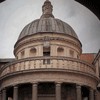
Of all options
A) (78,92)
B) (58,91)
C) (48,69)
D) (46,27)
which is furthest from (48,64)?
(46,27)

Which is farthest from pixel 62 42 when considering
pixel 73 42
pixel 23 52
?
pixel 23 52

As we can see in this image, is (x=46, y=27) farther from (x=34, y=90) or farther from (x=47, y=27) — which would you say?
(x=34, y=90)

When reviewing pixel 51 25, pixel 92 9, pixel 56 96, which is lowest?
pixel 92 9

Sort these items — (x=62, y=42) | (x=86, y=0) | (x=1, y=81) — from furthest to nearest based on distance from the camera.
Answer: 1. (x=62, y=42)
2. (x=1, y=81)
3. (x=86, y=0)

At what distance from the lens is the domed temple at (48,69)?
108 feet

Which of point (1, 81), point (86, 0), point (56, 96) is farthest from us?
point (1, 81)

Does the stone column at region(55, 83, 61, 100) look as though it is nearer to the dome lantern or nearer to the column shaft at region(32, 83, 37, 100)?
the column shaft at region(32, 83, 37, 100)

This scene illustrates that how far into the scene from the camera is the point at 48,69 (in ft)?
107

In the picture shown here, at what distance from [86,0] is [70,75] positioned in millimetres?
30539

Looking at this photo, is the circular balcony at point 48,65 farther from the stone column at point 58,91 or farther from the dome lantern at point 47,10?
the dome lantern at point 47,10

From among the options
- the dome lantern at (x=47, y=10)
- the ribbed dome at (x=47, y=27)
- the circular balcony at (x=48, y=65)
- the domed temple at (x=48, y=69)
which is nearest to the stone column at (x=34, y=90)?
the domed temple at (x=48, y=69)

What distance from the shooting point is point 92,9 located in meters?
2.77

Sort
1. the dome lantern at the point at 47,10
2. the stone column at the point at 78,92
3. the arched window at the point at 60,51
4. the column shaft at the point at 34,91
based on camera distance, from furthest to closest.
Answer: the dome lantern at the point at 47,10 < the arched window at the point at 60,51 < the stone column at the point at 78,92 < the column shaft at the point at 34,91

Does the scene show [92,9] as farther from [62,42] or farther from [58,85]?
[62,42]
